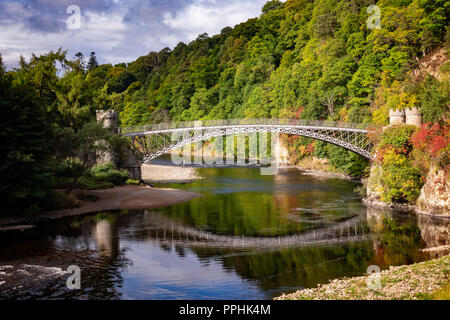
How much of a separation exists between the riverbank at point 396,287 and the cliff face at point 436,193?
46.1 ft

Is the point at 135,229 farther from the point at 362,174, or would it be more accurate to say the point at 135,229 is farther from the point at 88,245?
the point at 362,174

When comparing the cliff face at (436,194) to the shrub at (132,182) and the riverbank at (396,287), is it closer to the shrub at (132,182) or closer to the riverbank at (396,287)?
the riverbank at (396,287)

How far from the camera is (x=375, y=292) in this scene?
17.4 meters

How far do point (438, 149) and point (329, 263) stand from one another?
15.2 meters

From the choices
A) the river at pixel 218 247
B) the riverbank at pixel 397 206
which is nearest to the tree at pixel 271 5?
the river at pixel 218 247

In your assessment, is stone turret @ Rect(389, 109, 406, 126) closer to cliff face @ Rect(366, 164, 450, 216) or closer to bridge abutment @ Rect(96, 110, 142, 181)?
cliff face @ Rect(366, 164, 450, 216)

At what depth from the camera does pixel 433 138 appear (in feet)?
116

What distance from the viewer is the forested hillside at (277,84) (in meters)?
35.6

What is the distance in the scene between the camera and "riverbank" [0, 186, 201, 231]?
37.5 meters

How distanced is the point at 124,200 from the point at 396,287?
99.5 ft

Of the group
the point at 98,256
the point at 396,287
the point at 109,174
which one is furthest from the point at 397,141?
the point at 109,174

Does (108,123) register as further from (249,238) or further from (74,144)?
(249,238)

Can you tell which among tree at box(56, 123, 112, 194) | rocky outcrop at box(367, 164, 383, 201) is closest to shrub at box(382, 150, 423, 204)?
rocky outcrop at box(367, 164, 383, 201)
